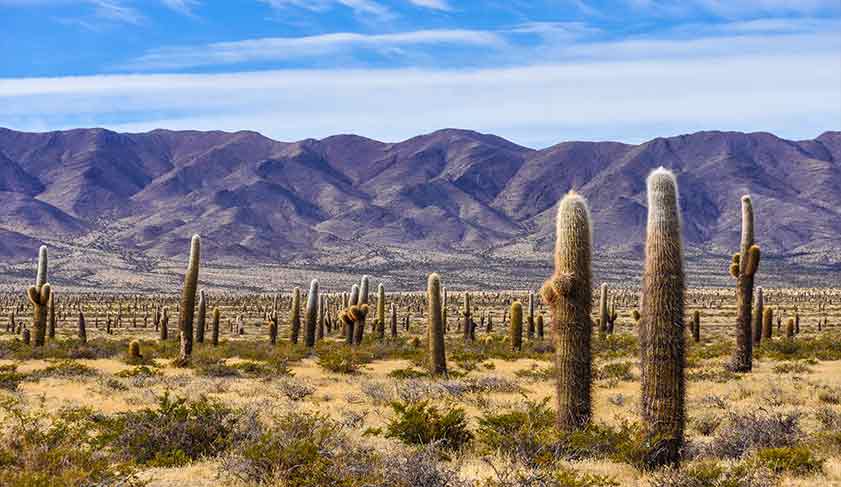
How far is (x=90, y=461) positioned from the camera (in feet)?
28.9

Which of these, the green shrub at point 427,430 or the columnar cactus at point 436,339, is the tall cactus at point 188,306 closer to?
the columnar cactus at point 436,339

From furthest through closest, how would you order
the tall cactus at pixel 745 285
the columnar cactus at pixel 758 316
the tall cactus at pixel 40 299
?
the columnar cactus at pixel 758 316 < the tall cactus at pixel 40 299 < the tall cactus at pixel 745 285

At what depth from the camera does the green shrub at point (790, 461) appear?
9.77m

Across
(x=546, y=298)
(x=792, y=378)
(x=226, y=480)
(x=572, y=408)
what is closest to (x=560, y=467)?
(x=572, y=408)

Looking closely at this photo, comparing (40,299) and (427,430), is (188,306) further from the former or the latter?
(427,430)

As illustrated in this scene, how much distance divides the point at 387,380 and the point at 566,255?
33.7ft

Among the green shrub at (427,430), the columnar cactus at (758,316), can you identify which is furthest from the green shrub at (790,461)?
the columnar cactus at (758,316)

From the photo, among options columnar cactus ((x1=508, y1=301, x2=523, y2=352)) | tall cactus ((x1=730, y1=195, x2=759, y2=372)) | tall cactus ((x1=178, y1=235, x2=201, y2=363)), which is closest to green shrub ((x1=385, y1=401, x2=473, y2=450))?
tall cactus ((x1=730, y1=195, x2=759, y2=372))

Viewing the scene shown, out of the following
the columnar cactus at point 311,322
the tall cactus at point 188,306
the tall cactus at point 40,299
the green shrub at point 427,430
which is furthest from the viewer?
the columnar cactus at point 311,322

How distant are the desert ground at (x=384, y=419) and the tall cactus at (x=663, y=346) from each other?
0.31m

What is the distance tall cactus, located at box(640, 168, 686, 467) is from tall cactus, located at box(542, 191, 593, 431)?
3.72 feet

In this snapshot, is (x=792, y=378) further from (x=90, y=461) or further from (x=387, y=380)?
(x=90, y=461)

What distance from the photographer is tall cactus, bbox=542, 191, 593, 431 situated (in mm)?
11281

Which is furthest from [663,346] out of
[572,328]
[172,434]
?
[172,434]
